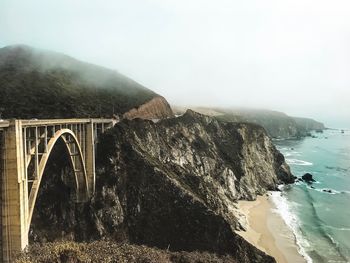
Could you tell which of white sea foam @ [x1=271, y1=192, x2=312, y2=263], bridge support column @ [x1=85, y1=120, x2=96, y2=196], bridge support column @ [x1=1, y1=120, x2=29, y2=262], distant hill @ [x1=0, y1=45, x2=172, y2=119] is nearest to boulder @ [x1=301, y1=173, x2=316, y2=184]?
white sea foam @ [x1=271, y1=192, x2=312, y2=263]

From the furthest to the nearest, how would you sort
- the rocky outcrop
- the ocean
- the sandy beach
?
the rocky outcrop < the ocean < the sandy beach

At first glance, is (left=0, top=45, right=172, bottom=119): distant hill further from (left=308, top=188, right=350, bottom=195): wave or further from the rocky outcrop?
(left=308, top=188, right=350, bottom=195): wave

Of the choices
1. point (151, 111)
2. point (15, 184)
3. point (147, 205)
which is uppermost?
point (151, 111)

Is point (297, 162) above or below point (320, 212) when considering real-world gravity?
above

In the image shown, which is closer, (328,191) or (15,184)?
(15,184)

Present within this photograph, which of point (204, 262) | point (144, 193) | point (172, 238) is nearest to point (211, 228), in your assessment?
point (172, 238)

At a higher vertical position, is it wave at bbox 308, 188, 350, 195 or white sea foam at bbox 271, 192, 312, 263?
white sea foam at bbox 271, 192, 312, 263

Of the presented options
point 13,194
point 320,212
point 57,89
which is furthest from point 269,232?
point 57,89

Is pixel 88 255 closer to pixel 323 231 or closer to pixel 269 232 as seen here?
pixel 269 232
